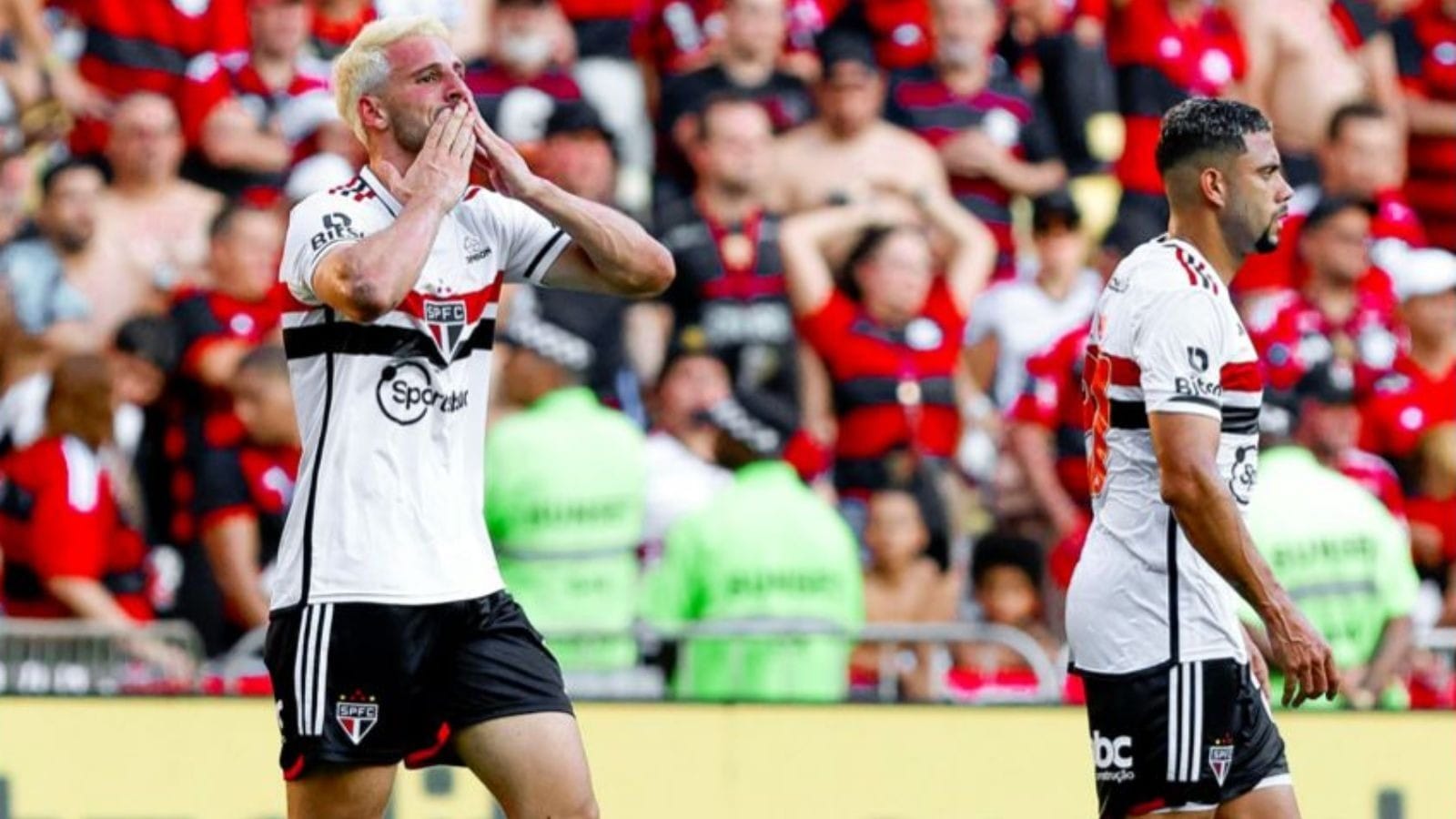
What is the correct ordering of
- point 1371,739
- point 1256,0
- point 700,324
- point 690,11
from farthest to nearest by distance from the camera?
point 1256,0
point 690,11
point 700,324
point 1371,739

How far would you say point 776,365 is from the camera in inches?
461

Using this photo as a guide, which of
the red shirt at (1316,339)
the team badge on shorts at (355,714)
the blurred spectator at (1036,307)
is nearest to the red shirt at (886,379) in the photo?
the blurred spectator at (1036,307)

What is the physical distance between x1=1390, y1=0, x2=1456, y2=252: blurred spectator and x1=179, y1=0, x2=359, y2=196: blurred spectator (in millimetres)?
5401

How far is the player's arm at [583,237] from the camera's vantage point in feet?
21.0

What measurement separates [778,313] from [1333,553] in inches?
113

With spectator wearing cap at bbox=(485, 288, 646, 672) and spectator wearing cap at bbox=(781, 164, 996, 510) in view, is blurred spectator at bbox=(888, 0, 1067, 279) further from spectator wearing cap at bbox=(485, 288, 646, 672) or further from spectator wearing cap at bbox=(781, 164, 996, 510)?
spectator wearing cap at bbox=(485, 288, 646, 672)

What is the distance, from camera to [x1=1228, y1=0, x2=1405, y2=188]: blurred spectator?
548 inches

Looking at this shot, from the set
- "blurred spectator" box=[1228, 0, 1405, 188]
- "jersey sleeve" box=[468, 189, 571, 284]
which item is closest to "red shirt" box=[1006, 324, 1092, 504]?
"blurred spectator" box=[1228, 0, 1405, 188]

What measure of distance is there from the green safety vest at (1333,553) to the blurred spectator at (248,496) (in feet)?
12.5

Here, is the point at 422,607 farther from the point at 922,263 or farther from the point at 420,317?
the point at 922,263

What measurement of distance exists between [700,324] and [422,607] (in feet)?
18.9

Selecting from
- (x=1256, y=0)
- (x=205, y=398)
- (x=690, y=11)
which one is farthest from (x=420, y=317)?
(x=1256, y=0)

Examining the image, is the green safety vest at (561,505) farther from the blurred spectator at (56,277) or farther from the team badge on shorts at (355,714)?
the team badge on shorts at (355,714)

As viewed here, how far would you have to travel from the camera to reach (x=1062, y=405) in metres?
12.0
